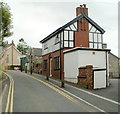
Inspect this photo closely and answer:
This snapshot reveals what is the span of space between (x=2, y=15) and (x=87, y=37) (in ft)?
36.3

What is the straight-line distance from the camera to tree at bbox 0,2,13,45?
802 inches

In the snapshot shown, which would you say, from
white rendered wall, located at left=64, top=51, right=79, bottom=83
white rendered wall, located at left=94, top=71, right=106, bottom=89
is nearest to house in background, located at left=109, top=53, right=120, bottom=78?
white rendered wall, located at left=64, top=51, right=79, bottom=83

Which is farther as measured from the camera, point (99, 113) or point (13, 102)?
point (13, 102)

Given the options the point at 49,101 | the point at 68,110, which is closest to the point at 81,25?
the point at 49,101

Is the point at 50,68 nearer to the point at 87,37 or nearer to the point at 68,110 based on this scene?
the point at 87,37

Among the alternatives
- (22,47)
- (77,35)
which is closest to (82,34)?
(77,35)

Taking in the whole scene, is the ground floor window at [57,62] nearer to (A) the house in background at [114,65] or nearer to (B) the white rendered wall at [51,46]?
(B) the white rendered wall at [51,46]

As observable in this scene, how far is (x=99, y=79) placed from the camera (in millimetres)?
17844

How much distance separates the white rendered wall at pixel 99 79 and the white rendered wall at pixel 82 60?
231cm

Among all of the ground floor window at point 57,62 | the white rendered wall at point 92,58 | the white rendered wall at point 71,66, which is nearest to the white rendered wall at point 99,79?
the white rendered wall at point 92,58

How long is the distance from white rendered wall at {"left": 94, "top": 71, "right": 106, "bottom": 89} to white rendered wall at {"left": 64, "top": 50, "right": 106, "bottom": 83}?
7.59 feet

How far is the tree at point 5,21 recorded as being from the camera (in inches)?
802

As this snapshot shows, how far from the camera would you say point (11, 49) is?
5369cm

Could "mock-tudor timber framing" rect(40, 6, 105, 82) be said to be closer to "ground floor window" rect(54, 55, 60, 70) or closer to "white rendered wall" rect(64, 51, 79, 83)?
"ground floor window" rect(54, 55, 60, 70)
